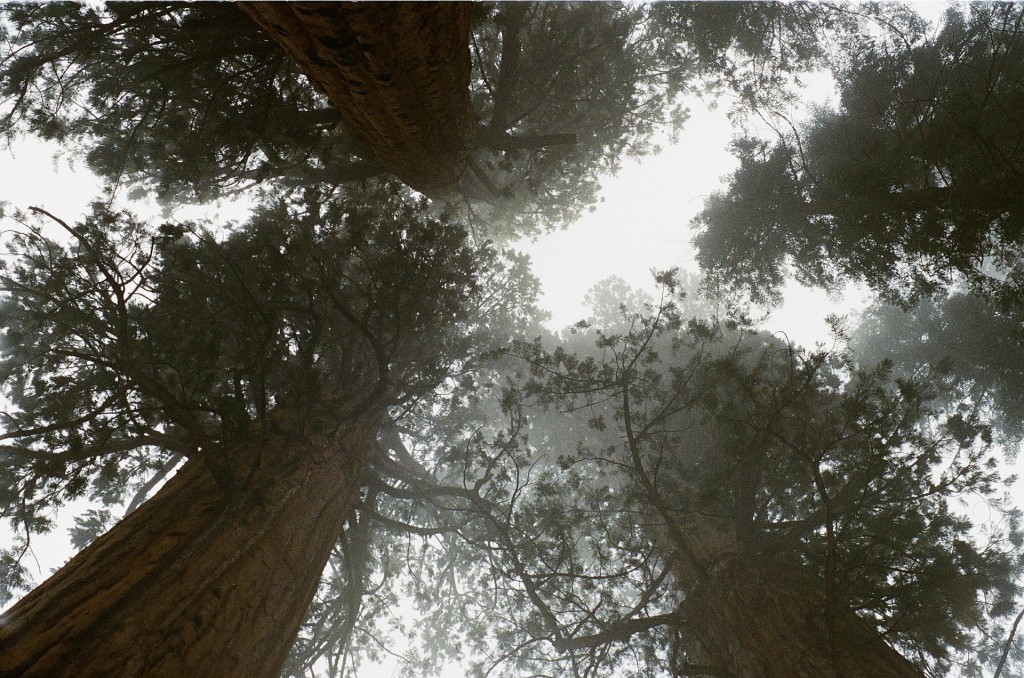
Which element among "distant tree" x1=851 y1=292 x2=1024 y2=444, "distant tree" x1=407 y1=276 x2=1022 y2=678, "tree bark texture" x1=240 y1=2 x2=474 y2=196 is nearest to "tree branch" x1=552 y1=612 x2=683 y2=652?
"distant tree" x1=407 y1=276 x2=1022 y2=678

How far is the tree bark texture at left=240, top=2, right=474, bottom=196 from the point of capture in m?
1.89

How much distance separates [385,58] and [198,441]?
7.10 feet

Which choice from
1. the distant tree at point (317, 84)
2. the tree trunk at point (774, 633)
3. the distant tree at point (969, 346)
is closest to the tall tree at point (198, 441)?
the distant tree at point (317, 84)

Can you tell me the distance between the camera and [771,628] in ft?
13.5

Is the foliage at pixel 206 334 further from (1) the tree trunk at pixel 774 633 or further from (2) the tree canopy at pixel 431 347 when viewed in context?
(1) the tree trunk at pixel 774 633

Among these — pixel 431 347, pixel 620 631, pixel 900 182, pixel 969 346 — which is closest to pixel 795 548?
pixel 620 631

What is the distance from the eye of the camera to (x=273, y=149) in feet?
13.4

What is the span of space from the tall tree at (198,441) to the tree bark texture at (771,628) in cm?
346

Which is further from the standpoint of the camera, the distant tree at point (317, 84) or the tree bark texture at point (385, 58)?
the distant tree at point (317, 84)

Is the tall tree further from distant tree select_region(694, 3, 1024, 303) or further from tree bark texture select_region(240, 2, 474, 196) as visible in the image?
distant tree select_region(694, 3, 1024, 303)

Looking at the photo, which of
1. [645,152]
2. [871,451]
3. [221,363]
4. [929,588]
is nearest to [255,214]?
[221,363]

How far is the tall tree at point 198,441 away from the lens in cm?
198

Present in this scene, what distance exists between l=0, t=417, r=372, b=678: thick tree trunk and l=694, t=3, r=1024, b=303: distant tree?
4841mm

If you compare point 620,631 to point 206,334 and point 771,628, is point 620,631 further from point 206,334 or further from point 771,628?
point 206,334
